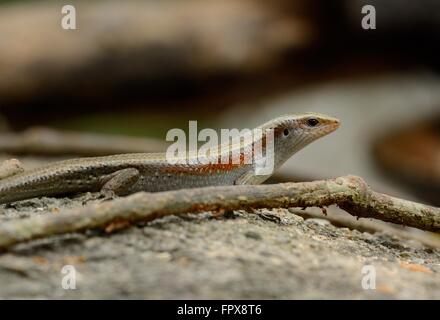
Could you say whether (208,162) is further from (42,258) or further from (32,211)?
(42,258)

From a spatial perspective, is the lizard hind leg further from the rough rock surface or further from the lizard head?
the lizard head

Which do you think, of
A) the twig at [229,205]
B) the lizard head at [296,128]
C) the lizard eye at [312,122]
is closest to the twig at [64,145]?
the lizard head at [296,128]

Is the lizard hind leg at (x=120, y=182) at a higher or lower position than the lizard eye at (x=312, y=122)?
lower

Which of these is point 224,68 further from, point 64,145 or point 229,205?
point 229,205

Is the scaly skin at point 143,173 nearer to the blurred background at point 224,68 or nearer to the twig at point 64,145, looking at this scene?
the twig at point 64,145

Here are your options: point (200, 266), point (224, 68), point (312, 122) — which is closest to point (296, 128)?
point (312, 122)
